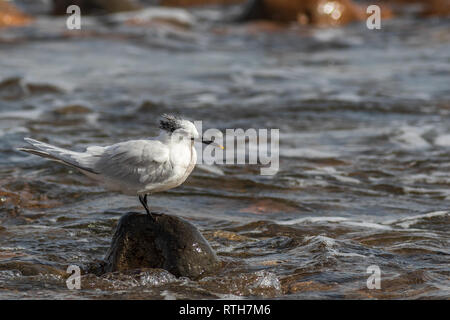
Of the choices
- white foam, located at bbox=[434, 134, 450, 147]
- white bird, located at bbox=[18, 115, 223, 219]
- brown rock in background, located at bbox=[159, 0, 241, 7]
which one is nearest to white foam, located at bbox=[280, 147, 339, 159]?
white foam, located at bbox=[434, 134, 450, 147]

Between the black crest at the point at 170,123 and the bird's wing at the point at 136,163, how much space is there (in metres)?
0.10

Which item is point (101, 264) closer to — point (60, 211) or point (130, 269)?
point (130, 269)

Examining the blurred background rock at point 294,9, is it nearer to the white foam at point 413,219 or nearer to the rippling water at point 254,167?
the rippling water at point 254,167

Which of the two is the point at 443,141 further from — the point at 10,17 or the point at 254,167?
the point at 10,17

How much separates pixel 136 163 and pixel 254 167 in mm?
3074

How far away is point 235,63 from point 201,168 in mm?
5737

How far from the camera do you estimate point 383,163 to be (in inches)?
287

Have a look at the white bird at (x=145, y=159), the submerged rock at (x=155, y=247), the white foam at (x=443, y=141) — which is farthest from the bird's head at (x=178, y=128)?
the white foam at (x=443, y=141)

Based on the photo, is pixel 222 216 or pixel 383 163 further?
pixel 383 163

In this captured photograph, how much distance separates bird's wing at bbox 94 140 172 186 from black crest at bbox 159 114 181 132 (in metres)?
0.10

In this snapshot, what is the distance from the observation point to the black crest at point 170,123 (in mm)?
4121

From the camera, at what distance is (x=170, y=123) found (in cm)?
414
